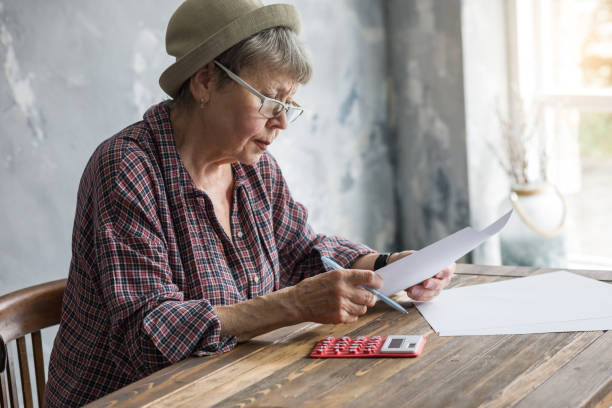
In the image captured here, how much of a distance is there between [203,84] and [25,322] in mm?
665

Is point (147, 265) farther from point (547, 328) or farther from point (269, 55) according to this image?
point (547, 328)

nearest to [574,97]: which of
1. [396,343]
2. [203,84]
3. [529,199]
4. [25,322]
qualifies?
[529,199]

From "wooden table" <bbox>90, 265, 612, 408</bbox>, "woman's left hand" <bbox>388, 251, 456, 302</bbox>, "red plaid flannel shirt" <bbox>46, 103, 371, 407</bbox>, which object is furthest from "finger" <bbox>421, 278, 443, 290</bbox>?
"red plaid flannel shirt" <bbox>46, 103, 371, 407</bbox>

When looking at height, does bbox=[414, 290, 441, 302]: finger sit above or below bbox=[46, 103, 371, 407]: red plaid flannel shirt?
below

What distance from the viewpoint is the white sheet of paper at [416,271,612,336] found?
4.81 feet

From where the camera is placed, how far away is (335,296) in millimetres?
1501

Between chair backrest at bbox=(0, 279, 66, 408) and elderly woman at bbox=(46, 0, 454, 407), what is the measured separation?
0.06 m

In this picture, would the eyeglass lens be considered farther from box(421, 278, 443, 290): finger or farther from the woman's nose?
box(421, 278, 443, 290): finger

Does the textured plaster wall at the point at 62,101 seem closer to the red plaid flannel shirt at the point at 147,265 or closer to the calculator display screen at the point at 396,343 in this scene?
the red plaid flannel shirt at the point at 147,265

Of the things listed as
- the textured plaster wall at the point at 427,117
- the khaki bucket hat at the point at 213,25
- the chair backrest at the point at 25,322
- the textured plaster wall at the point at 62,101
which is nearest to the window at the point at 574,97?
the textured plaster wall at the point at 427,117

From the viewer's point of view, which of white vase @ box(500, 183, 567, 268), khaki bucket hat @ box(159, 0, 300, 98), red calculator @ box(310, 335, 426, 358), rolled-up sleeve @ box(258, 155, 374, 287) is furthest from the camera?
white vase @ box(500, 183, 567, 268)

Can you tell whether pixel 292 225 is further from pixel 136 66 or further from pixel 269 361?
pixel 136 66

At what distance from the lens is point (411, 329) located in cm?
152

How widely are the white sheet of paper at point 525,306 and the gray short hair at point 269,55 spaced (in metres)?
0.60
